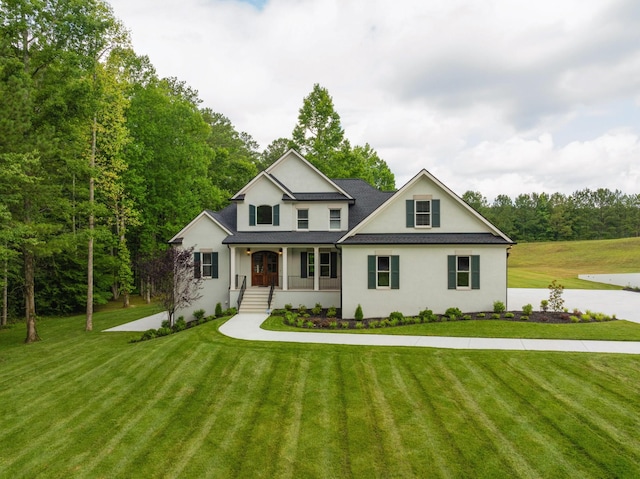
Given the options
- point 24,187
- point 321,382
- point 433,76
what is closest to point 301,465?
point 321,382

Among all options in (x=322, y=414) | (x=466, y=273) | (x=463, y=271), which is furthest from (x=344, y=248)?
(x=322, y=414)

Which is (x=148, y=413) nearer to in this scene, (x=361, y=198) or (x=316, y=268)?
(x=316, y=268)

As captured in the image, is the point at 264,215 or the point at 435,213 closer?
the point at 435,213

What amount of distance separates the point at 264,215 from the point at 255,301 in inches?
201

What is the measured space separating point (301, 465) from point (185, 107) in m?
27.6

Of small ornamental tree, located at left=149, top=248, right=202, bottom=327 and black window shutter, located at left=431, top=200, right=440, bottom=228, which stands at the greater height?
black window shutter, located at left=431, top=200, right=440, bottom=228

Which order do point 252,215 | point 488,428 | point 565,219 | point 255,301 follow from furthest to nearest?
1. point 565,219
2. point 252,215
3. point 255,301
4. point 488,428

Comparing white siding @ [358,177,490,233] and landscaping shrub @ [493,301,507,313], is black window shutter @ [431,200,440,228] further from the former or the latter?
landscaping shrub @ [493,301,507,313]

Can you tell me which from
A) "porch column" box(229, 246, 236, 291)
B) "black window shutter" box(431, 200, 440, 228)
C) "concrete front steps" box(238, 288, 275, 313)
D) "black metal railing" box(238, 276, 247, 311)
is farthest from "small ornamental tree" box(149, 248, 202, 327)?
"black window shutter" box(431, 200, 440, 228)

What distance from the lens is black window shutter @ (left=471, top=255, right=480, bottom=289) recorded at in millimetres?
16641

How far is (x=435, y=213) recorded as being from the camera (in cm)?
1731

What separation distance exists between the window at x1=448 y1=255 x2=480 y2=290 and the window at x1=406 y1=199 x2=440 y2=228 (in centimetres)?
194

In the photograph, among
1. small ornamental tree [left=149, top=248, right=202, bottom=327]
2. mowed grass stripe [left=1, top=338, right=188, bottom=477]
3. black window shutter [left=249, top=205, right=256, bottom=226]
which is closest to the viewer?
mowed grass stripe [left=1, top=338, right=188, bottom=477]

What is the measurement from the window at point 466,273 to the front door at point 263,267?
32.3 feet
